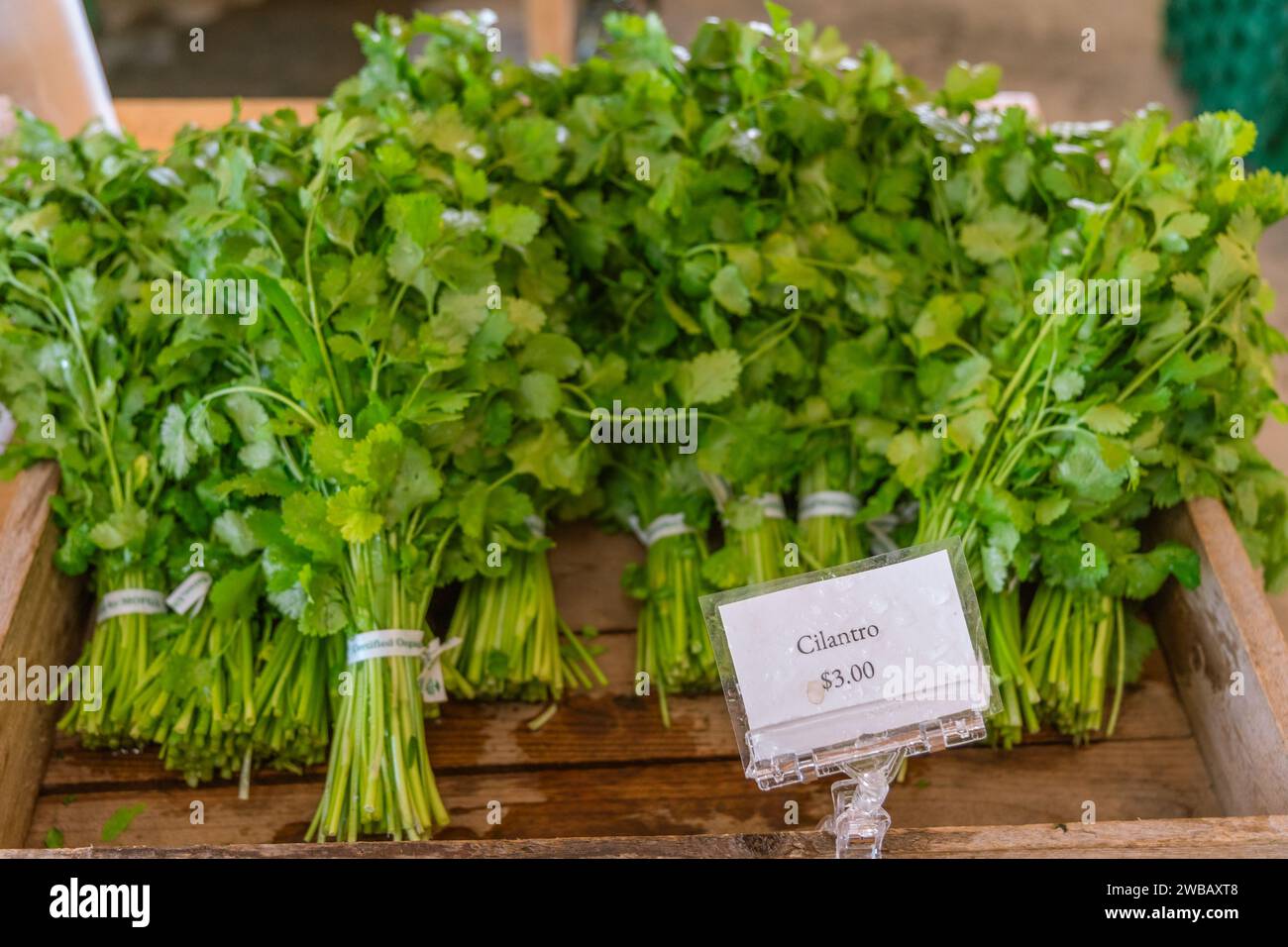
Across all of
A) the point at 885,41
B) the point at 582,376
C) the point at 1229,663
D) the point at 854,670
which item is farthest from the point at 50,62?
the point at 885,41

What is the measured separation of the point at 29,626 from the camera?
1.22 meters

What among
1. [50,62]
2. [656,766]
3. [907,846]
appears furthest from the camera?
[50,62]

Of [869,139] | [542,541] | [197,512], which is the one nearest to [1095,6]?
[869,139]

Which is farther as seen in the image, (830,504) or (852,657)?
(830,504)

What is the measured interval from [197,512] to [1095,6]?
3.23 m

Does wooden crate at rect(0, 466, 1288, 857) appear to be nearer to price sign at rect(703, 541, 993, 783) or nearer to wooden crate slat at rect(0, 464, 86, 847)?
wooden crate slat at rect(0, 464, 86, 847)

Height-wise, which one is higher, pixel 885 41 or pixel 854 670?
pixel 885 41

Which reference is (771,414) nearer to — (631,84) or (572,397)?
(572,397)

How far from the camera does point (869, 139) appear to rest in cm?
148

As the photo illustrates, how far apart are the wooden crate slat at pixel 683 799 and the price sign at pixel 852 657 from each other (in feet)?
1.01

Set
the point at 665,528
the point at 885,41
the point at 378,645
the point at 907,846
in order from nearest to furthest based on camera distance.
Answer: the point at 907,846
the point at 378,645
the point at 665,528
the point at 885,41

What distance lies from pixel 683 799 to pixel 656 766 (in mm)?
54

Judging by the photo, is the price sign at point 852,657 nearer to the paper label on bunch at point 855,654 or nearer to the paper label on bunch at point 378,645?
the paper label on bunch at point 855,654

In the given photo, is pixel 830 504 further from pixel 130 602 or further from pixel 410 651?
pixel 130 602
